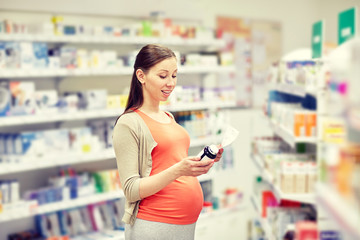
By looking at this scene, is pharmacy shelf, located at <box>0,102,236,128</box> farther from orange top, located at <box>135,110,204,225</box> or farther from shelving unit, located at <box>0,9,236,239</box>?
orange top, located at <box>135,110,204,225</box>

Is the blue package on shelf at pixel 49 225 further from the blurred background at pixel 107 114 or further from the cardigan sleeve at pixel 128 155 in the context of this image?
the cardigan sleeve at pixel 128 155

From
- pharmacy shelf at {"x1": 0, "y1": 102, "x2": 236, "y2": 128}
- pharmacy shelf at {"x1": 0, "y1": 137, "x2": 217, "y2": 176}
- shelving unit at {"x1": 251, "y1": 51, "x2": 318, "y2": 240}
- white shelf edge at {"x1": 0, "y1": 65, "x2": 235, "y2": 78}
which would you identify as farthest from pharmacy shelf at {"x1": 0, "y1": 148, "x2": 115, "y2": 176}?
shelving unit at {"x1": 251, "y1": 51, "x2": 318, "y2": 240}

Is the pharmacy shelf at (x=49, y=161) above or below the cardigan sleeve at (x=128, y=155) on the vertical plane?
below

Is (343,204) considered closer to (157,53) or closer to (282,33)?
(157,53)

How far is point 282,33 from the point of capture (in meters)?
7.04

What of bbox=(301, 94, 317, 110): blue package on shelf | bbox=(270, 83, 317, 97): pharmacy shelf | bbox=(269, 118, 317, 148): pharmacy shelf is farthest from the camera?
bbox=(301, 94, 317, 110): blue package on shelf

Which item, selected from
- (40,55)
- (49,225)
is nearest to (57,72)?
(40,55)

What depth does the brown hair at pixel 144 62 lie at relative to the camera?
2178mm

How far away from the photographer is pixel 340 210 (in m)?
1.21

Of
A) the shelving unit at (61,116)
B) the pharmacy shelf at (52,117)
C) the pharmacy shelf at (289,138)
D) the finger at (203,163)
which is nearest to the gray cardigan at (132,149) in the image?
the finger at (203,163)

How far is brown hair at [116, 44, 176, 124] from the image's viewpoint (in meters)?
2.18

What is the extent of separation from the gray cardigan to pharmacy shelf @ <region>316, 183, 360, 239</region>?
900mm

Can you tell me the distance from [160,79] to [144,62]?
11 cm

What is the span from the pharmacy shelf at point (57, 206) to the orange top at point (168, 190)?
7.35 ft
